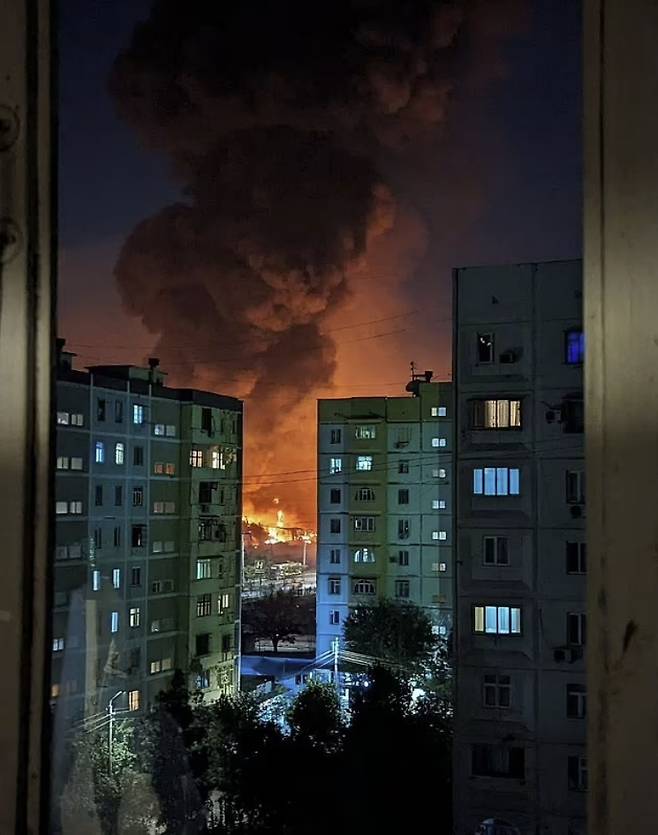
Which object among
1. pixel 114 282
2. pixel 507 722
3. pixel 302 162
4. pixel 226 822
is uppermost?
pixel 302 162

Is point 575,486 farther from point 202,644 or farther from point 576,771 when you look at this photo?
point 202,644

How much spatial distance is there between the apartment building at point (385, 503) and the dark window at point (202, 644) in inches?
6.8

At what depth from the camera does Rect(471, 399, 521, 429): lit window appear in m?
1.10

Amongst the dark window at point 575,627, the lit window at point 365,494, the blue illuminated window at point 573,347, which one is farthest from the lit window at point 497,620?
the blue illuminated window at point 573,347

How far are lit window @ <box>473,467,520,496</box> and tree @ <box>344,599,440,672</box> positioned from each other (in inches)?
7.8

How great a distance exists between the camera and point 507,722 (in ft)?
3.60

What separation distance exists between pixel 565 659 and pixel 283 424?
1.81ft

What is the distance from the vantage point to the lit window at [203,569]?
1282 millimetres

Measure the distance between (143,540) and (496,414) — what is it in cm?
56

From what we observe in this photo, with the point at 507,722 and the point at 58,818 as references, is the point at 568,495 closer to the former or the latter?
the point at 507,722

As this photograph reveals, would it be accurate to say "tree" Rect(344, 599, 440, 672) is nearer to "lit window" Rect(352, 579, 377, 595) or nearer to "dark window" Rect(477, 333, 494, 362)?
"lit window" Rect(352, 579, 377, 595)

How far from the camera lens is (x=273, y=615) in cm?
130

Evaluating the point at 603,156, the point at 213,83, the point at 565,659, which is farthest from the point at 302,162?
the point at 565,659

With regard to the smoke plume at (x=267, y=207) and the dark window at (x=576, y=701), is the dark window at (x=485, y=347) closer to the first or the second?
the smoke plume at (x=267, y=207)
